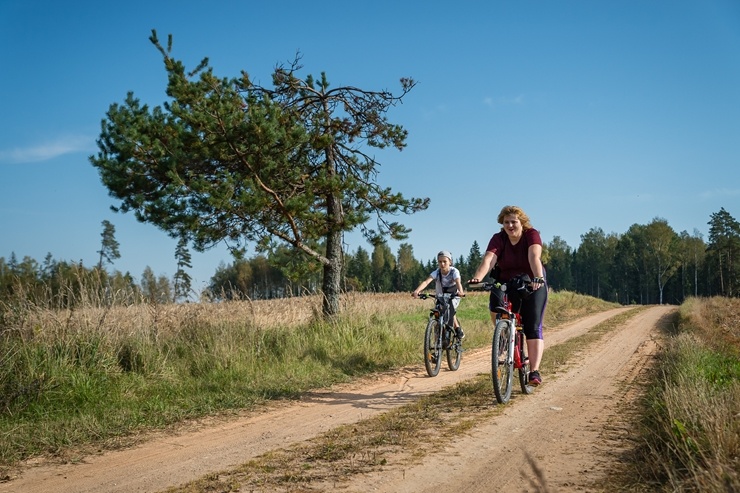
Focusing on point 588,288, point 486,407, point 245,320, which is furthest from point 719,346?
point 588,288

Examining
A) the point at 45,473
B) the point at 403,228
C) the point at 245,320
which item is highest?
the point at 403,228

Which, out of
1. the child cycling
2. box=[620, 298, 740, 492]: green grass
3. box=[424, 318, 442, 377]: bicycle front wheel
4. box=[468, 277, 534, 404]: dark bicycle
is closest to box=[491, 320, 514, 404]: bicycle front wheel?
box=[468, 277, 534, 404]: dark bicycle

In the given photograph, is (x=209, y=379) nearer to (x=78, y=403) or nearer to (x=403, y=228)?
(x=78, y=403)

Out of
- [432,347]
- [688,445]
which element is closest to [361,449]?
[688,445]

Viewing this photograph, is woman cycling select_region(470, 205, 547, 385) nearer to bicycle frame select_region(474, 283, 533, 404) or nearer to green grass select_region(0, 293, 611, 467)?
bicycle frame select_region(474, 283, 533, 404)

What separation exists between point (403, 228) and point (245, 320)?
16.5 ft

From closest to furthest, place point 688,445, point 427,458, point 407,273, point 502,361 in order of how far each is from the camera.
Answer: point 688,445 < point 427,458 < point 502,361 < point 407,273

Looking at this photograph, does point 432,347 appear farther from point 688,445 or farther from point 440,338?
point 688,445

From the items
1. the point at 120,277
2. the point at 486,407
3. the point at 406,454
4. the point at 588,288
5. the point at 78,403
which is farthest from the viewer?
the point at 588,288

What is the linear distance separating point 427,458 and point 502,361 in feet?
8.09

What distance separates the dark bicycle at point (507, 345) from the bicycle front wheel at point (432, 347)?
88.5 inches

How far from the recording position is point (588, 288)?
111 metres

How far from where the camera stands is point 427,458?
14.4 feet

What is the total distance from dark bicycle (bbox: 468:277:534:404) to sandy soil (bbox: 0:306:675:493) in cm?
28
